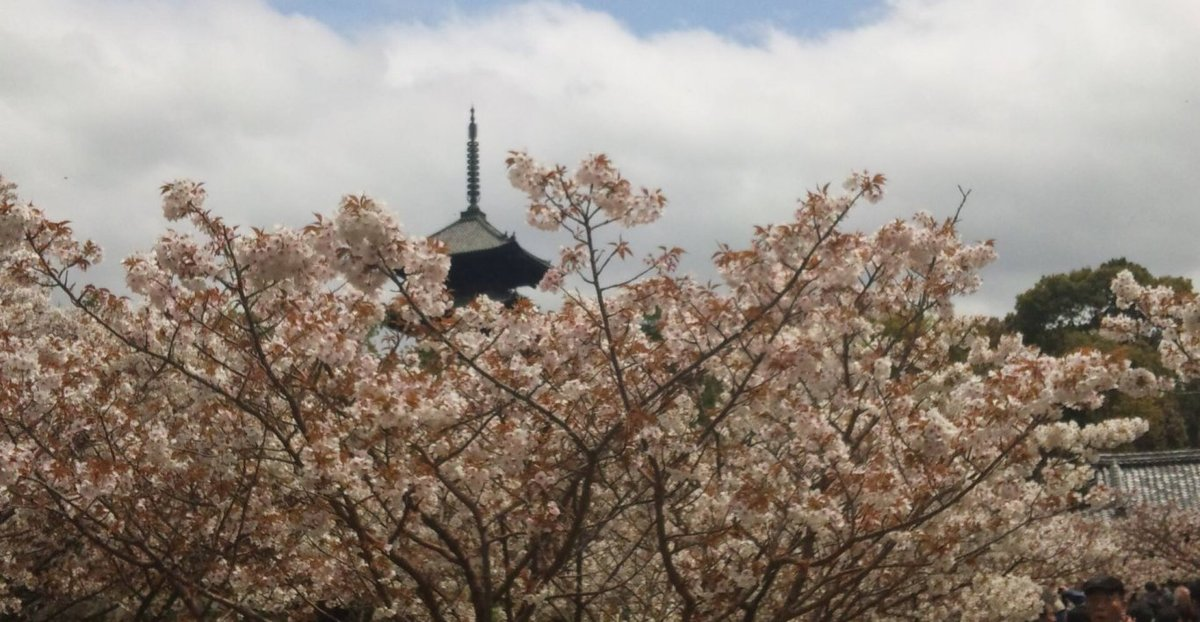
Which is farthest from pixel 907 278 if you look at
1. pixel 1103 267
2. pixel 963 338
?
pixel 1103 267

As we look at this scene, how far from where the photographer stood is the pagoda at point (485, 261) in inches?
1245

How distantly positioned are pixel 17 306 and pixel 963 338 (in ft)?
26.7

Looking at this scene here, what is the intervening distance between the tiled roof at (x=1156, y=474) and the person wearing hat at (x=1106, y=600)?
20517 mm

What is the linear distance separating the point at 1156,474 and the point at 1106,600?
22498mm

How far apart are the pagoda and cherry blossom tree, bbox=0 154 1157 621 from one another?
898 inches

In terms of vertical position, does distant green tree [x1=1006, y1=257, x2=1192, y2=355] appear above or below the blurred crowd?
above

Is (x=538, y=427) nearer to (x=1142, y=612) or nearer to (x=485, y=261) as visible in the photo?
(x=1142, y=612)

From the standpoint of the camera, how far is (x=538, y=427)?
6977 millimetres

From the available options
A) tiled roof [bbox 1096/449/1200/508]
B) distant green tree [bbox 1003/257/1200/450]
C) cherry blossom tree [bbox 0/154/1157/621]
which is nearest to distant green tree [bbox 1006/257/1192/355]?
distant green tree [bbox 1003/257/1200/450]

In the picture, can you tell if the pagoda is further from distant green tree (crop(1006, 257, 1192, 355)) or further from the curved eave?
distant green tree (crop(1006, 257, 1192, 355))

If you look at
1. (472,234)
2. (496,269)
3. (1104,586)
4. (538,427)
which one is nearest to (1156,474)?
(496,269)

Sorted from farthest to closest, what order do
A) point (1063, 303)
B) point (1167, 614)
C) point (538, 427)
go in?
1. point (1063, 303)
2. point (1167, 614)
3. point (538, 427)

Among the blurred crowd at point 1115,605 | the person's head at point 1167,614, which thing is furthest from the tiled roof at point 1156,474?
the person's head at point 1167,614

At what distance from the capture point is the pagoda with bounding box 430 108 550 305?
31.6 m
